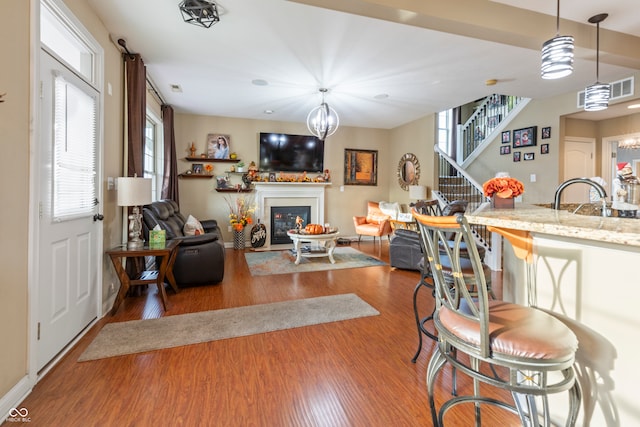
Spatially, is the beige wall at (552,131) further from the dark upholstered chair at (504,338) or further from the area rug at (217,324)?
the dark upholstered chair at (504,338)

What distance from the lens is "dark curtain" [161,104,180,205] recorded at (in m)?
5.23

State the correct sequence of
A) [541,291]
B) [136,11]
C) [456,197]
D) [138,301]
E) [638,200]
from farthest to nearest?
[456,197] → [138,301] → [136,11] → [638,200] → [541,291]

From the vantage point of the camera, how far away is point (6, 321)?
1.56 meters

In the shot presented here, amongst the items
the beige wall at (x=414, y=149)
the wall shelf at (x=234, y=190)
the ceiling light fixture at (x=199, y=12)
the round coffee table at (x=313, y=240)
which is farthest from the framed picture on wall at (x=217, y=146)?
the beige wall at (x=414, y=149)

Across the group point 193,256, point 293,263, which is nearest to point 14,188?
point 193,256

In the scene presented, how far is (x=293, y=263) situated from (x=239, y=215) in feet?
6.98

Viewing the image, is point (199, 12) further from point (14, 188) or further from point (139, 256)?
point (139, 256)

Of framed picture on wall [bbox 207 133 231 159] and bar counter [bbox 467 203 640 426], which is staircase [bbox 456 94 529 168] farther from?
framed picture on wall [bbox 207 133 231 159]

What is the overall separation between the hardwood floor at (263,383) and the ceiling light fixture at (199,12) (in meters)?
2.77

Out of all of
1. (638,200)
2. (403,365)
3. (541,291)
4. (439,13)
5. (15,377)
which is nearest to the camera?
(541,291)

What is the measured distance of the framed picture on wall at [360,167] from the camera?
7289 mm

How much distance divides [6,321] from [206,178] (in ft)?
16.4

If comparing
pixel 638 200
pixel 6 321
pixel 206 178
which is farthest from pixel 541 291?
pixel 206 178

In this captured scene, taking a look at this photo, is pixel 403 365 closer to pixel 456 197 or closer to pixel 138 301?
pixel 138 301
